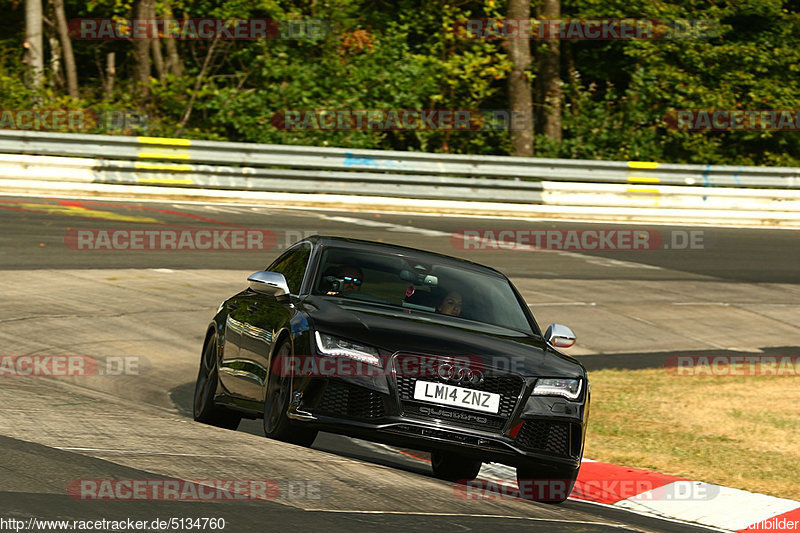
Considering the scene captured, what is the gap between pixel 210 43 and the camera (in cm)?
2986

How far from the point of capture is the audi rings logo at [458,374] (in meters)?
7.26

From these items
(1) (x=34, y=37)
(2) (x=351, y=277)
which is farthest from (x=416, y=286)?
(1) (x=34, y=37)

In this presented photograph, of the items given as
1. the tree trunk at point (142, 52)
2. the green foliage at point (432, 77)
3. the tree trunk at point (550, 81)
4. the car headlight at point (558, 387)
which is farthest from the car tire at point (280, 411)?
the tree trunk at point (550, 81)

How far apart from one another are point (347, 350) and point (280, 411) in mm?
649

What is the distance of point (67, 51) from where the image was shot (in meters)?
29.7

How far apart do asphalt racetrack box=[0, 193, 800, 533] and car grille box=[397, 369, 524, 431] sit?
41 centimetres

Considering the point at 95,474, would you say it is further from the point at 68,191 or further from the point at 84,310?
the point at 68,191

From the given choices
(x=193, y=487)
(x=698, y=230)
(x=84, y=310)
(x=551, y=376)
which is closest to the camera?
(x=193, y=487)

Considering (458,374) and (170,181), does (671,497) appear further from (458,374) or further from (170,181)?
(170,181)

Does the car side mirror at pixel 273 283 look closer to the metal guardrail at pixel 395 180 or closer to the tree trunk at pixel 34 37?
the metal guardrail at pixel 395 180

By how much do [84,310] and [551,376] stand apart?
8.18 m

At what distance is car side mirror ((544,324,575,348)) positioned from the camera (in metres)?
8.46

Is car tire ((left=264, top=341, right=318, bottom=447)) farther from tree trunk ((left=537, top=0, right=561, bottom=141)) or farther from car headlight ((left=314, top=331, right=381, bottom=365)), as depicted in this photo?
tree trunk ((left=537, top=0, right=561, bottom=141))

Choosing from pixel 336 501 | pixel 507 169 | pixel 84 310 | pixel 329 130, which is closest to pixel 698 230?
pixel 507 169
